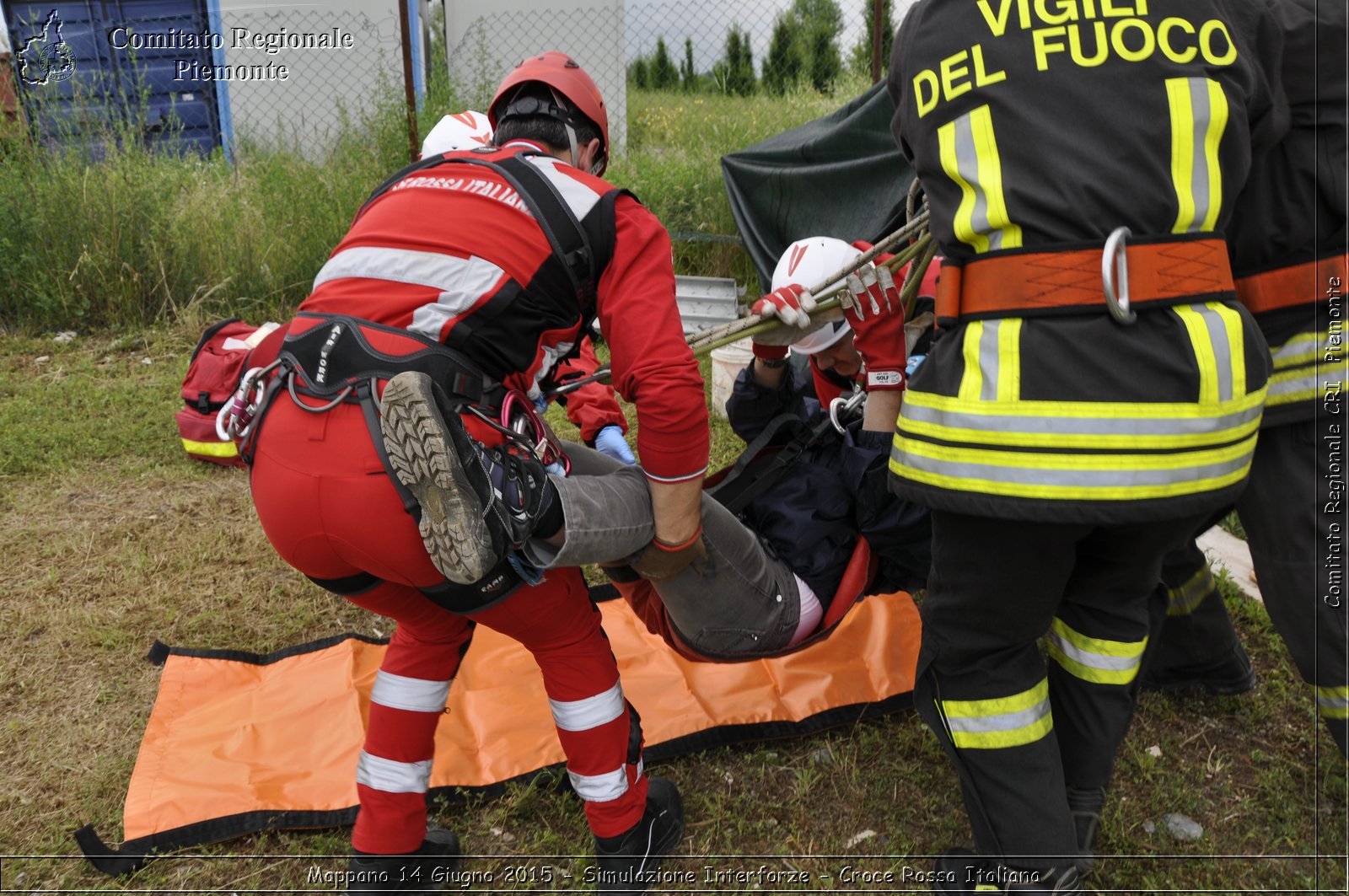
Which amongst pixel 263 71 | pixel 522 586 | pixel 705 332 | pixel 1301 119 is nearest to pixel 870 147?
pixel 705 332

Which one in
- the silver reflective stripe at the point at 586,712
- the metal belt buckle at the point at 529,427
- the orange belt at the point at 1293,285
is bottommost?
the silver reflective stripe at the point at 586,712

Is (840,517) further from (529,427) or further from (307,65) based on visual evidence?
(307,65)

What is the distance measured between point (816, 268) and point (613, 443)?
1417 millimetres

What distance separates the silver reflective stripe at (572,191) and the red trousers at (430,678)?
0.72 metres

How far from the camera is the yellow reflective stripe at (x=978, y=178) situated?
1.66 meters

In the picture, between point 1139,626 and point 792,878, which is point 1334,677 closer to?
point 1139,626

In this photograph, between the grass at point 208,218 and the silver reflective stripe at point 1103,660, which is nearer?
the silver reflective stripe at point 1103,660

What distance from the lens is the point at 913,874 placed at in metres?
2.41

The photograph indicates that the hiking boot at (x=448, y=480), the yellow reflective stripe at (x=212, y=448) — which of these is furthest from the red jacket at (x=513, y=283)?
the yellow reflective stripe at (x=212, y=448)

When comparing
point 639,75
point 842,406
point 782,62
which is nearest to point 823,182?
point 842,406

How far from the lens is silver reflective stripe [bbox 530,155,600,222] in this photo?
1945 mm

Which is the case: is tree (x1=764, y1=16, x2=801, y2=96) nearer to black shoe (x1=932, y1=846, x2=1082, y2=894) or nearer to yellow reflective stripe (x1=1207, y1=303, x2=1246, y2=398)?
yellow reflective stripe (x1=1207, y1=303, x2=1246, y2=398)

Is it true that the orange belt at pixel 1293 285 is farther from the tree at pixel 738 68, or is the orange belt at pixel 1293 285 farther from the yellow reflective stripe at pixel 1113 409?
the tree at pixel 738 68

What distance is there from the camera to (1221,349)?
1646 millimetres
